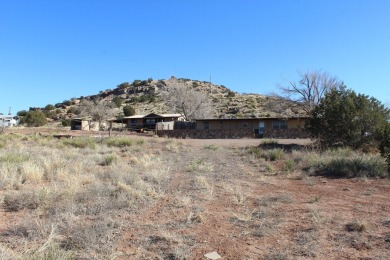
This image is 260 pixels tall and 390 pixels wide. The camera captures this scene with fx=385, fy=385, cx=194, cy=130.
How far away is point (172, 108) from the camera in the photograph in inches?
3145

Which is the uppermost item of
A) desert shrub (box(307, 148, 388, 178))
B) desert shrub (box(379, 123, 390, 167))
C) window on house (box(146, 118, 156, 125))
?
window on house (box(146, 118, 156, 125))

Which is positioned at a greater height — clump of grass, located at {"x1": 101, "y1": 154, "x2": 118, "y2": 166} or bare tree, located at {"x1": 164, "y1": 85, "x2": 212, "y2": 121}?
bare tree, located at {"x1": 164, "y1": 85, "x2": 212, "y2": 121}

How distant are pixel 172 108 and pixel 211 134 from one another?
32.7 m

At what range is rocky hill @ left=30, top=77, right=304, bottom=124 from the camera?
170 feet

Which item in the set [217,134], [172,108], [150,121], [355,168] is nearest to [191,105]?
[150,121]

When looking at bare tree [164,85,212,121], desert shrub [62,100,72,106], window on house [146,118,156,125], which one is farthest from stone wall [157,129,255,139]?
desert shrub [62,100,72,106]

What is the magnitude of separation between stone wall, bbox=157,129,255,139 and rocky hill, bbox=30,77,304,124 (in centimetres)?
524

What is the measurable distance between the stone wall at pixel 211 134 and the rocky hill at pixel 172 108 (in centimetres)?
524

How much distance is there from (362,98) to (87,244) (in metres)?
22.2

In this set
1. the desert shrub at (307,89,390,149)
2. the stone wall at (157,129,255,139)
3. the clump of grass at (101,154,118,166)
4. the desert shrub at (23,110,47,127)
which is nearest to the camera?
the clump of grass at (101,154,118,166)

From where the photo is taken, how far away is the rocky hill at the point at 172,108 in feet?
170

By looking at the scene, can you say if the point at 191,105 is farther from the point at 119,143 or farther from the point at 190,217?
the point at 190,217

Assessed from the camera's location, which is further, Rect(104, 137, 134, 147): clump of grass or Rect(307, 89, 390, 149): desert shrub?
Rect(104, 137, 134, 147): clump of grass

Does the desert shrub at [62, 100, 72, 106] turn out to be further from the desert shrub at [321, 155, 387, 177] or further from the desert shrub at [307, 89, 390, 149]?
the desert shrub at [321, 155, 387, 177]
